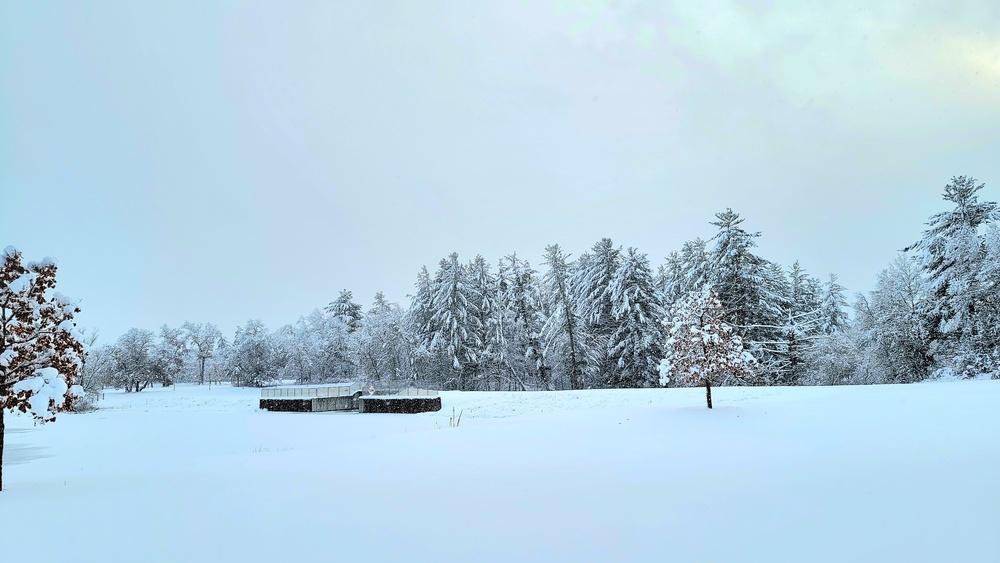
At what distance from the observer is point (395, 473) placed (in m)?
8.28

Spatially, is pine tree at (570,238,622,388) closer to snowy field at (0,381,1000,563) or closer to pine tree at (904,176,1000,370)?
pine tree at (904,176,1000,370)

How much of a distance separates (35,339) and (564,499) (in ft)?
28.1

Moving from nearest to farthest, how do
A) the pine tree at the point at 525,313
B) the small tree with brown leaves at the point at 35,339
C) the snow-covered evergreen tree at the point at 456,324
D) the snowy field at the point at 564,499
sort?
the snowy field at the point at 564,499 → the small tree with brown leaves at the point at 35,339 → the pine tree at the point at 525,313 → the snow-covered evergreen tree at the point at 456,324

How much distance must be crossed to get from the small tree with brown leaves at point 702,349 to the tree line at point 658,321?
0.18 meters

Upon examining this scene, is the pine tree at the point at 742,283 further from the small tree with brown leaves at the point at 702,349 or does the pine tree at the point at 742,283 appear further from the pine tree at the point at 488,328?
the pine tree at the point at 488,328

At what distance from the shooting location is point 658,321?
128ft

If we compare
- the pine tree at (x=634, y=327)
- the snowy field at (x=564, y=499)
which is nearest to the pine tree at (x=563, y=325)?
the pine tree at (x=634, y=327)

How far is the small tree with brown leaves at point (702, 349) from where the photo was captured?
16812 millimetres

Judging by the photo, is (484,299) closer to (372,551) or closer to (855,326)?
(855,326)

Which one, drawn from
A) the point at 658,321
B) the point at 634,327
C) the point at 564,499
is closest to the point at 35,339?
the point at 564,499

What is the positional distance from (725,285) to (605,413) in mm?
20751

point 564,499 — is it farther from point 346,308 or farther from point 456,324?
point 346,308

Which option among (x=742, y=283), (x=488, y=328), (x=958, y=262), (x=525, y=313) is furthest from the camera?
(x=525, y=313)

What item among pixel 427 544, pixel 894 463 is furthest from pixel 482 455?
pixel 894 463
